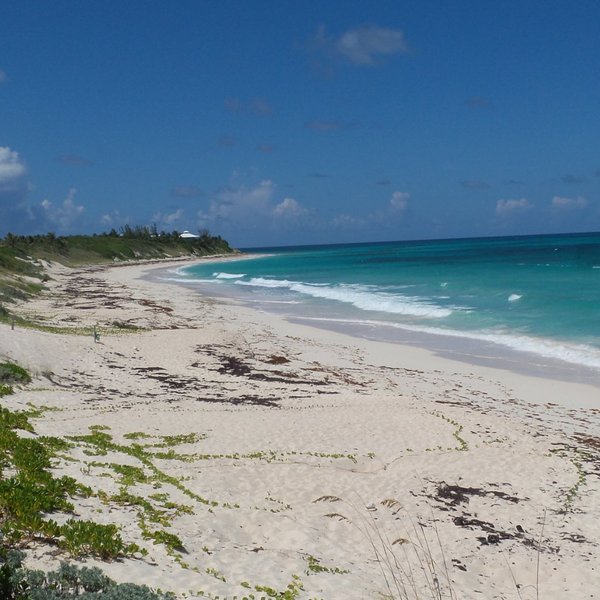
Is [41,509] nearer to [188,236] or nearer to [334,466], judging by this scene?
[334,466]

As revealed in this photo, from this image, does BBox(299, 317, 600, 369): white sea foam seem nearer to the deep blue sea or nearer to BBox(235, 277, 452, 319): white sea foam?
the deep blue sea

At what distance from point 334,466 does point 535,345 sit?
1655cm

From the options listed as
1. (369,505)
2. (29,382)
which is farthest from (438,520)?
(29,382)

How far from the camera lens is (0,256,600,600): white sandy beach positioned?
295 inches

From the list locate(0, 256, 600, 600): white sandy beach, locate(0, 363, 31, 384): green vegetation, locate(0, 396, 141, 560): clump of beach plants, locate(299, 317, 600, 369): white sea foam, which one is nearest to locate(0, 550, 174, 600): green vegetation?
locate(0, 256, 600, 600): white sandy beach

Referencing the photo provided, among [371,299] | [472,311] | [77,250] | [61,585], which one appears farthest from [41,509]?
[77,250]

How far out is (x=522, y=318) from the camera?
1241 inches

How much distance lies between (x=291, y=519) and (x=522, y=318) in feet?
85.5

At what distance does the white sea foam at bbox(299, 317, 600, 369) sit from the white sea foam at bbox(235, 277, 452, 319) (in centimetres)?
464

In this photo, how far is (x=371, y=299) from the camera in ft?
142

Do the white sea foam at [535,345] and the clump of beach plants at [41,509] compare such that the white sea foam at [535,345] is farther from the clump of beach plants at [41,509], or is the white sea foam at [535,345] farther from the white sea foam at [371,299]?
the clump of beach plants at [41,509]

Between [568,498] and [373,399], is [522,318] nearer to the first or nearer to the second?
[373,399]

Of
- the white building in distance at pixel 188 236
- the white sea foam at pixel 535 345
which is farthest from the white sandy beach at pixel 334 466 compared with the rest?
the white building in distance at pixel 188 236

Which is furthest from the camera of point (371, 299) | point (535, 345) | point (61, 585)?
point (371, 299)
